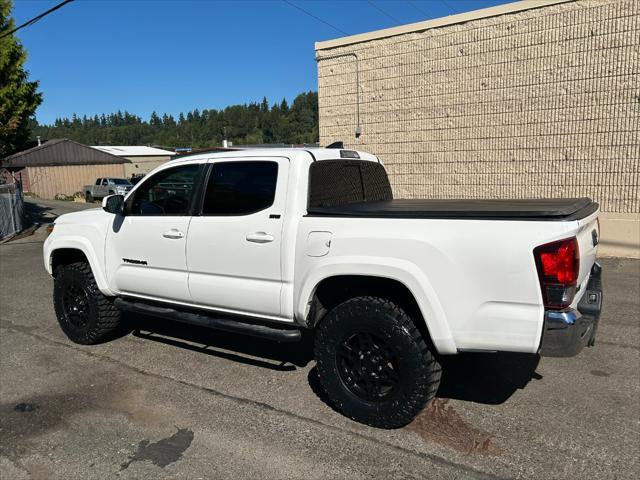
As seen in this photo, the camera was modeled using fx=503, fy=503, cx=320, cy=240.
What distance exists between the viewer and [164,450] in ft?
11.0

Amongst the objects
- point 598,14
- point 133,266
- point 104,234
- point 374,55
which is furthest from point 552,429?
point 374,55

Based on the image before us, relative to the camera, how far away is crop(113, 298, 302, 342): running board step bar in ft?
12.8

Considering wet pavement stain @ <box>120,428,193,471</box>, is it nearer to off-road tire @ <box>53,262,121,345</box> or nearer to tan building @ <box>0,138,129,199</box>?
off-road tire @ <box>53,262,121,345</box>

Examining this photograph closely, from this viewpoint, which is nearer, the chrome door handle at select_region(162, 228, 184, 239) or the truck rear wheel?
the truck rear wheel

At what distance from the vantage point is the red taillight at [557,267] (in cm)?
289

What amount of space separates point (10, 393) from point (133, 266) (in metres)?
1.45

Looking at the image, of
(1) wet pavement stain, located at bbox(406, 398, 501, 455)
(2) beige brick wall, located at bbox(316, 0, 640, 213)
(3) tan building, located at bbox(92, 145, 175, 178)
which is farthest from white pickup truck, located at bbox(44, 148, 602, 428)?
(3) tan building, located at bbox(92, 145, 175, 178)

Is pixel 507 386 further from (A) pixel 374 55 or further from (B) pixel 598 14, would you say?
(A) pixel 374 55

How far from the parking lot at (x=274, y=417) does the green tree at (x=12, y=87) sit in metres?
14.6

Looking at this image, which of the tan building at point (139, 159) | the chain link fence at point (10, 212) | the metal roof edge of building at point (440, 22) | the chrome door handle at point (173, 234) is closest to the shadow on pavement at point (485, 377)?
the chrome door handle at point (173, 234)

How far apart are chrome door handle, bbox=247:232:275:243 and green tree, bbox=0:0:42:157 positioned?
15580 mm

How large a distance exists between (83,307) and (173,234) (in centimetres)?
168

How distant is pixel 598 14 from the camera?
918cm

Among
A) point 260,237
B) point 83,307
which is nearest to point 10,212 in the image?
point 83,307
